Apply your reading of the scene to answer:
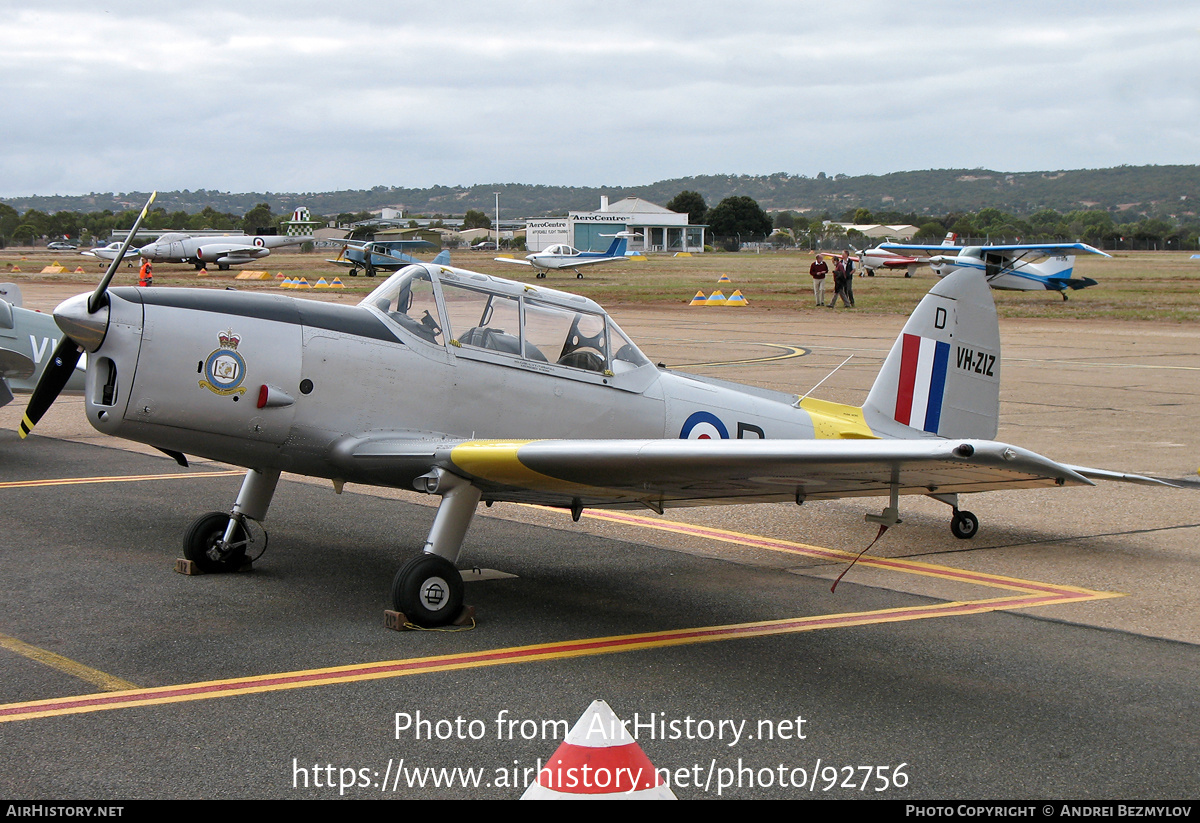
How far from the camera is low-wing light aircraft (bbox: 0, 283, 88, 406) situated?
11734mm

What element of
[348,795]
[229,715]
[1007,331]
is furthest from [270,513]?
[1007,331]

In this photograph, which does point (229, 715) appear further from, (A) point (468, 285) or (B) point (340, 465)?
(A) point (468, 285)

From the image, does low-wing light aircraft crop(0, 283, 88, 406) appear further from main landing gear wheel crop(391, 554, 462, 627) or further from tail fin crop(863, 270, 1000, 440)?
tail fin crop(863, 270, 1000, 440)

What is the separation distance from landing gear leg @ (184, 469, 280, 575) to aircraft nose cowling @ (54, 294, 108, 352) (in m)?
1.51

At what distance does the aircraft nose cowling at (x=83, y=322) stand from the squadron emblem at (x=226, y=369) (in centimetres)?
58

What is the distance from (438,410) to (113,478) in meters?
5.59

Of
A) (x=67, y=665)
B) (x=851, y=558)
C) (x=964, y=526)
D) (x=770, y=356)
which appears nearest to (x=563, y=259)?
(x=770, y=356)

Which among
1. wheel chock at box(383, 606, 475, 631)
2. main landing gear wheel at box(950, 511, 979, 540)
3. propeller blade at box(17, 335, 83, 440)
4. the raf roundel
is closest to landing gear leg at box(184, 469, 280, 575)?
propeller blade at box(17, 335, 83, 440)

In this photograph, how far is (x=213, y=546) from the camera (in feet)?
23.4

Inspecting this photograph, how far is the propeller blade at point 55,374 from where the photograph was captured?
657cm

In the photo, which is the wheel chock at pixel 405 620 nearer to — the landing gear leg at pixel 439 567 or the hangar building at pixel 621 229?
the landing gear leg at pixel 439 567

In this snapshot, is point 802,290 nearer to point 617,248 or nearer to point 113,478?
point 617,248
